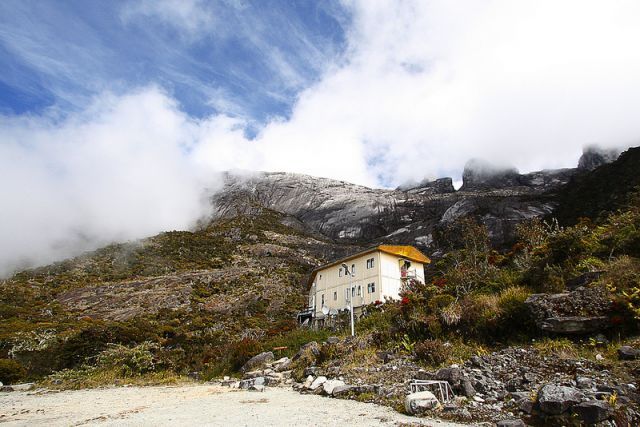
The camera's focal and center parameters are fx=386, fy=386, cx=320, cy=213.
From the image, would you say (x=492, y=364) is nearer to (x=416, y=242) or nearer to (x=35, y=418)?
(x=35, y=418)

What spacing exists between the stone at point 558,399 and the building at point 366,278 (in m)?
27.4

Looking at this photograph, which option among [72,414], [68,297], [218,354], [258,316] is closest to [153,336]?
[218,354]

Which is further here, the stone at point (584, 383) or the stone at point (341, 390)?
the stone at point (341, 390)

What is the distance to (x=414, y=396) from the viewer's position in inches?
302

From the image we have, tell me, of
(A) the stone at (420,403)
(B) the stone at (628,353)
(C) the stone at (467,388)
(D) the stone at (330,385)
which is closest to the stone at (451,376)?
(C) the stone at (467,388)

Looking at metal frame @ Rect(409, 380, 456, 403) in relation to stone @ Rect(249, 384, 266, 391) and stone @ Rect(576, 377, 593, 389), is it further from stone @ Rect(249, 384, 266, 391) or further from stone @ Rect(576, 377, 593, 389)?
stone @ Rect(249, 384, 266, 391)

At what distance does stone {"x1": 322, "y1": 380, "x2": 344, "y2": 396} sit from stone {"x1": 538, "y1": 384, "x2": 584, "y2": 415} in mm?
5677

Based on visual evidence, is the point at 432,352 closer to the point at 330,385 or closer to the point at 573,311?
the point at 330,385

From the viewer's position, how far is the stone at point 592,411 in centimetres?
545

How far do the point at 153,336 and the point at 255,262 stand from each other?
132 ft

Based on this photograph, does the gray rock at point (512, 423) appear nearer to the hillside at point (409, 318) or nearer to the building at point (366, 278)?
the hillside at point (409, 318)

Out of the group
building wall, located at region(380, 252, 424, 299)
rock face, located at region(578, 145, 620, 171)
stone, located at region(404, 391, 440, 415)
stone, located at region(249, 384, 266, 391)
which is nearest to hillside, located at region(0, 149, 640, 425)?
stone, located at region(404, 391, 440, 415)

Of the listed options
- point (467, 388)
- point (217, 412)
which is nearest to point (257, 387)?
point (217, 412)

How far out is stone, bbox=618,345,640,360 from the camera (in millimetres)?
7359
